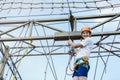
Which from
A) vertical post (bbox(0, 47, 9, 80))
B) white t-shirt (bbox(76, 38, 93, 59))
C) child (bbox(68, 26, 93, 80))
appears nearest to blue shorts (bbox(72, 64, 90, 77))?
child (bbox(68, 26, 93, 80))

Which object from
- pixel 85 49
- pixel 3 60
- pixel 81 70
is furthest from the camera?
pixel 3 60

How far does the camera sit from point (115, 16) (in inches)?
368

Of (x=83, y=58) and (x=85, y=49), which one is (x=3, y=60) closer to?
(x=85, y=49)

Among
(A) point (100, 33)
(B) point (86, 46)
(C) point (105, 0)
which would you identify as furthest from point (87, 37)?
(C) point (105, 0)

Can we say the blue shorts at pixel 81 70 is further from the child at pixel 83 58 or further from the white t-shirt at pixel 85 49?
the white t-shirt at pixel 85 49

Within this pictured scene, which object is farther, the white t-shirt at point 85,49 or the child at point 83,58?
the white t-shirt at point 85,49

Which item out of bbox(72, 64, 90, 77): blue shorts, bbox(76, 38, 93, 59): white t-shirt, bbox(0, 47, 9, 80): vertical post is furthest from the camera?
bbox(0, 47, 9, 80): vertical post

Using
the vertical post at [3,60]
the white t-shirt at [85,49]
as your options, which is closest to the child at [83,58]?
the white t-shirt at [85,49]

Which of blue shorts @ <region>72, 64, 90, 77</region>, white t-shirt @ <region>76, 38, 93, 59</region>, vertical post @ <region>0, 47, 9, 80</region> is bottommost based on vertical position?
vertical post @ <region>0, 47, 9, 80</region>

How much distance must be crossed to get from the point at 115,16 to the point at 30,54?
4.30 metres

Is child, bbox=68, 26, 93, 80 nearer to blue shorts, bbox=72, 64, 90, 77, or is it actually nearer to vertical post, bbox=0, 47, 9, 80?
blue shorts, bbox=72, 64, 90, 77

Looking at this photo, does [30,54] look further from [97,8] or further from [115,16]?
[115,16]

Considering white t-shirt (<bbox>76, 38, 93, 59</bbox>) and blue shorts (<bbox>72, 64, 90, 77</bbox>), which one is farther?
white t-shirt (<bbox>76, 38, 93, 59</bbox>)

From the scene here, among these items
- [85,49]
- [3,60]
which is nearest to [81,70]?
[85,49]
